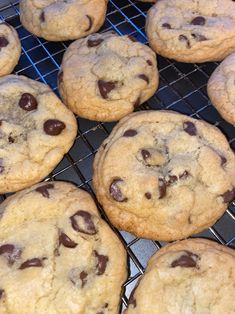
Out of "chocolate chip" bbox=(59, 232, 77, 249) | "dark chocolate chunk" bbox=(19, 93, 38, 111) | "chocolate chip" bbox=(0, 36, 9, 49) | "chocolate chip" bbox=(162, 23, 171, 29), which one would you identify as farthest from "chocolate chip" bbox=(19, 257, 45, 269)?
"chocolate chip" bbox=(162, 23, 171, 29)

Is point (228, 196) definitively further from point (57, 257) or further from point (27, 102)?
point (27, 102)

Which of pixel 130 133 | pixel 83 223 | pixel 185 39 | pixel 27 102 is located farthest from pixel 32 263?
pixel 185 39

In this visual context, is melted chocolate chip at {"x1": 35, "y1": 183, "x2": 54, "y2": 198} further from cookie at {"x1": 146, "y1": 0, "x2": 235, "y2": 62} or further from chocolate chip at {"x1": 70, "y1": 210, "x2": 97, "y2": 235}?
cookie at {"x1": 146, "y1": 0, "x2": 235, "y2": 62}

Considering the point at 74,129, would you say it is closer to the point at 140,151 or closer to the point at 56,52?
the point at 140,151

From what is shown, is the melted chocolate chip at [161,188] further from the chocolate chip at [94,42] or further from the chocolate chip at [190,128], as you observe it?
the chocolate chip at [94,42]

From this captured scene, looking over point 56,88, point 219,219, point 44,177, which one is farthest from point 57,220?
point 56,88

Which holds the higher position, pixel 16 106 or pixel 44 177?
pixel 16 106

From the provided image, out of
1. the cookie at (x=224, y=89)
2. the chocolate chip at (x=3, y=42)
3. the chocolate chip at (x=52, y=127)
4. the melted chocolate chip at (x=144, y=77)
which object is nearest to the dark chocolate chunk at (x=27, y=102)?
the chocolate chip at (x=52, y=127)
